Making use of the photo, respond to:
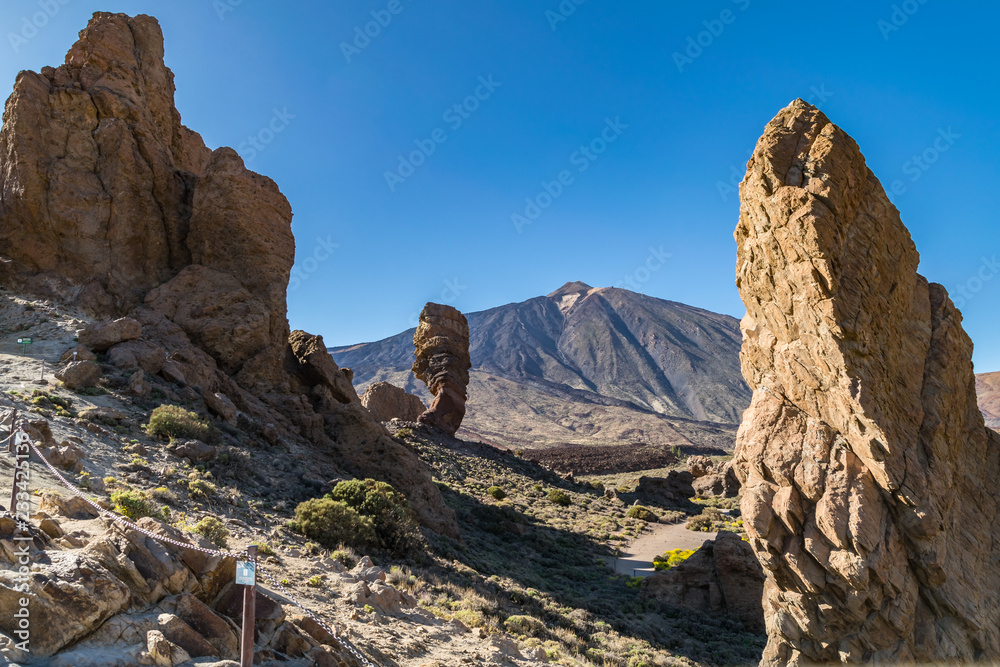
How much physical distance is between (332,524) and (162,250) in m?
14.8

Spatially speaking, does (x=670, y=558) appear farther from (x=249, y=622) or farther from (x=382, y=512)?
(x=249, y=622)

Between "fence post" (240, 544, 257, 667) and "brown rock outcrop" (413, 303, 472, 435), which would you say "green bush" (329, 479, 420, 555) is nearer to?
"fence post" (240, 544, 257, 667)

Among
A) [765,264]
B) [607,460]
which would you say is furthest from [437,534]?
[607,460]

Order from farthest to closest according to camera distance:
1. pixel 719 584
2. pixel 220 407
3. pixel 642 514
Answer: pixel 642 514
pixel 719 584
pixel 220 407

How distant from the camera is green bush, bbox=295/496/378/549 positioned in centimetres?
1310

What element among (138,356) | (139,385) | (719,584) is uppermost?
(138,356)

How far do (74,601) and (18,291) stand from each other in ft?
60.0

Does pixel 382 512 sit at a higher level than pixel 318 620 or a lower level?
higher

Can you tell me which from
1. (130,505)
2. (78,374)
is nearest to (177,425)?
(78,374)

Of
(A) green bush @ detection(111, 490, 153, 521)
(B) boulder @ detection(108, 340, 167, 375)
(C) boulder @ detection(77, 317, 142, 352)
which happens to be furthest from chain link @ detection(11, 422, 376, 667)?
(C) boulder @ detection(77, 317, 142, 352)

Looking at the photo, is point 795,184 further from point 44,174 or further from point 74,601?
point 44,174

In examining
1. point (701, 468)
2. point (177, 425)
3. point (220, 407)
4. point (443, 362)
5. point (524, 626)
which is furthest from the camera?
point (701, 468)

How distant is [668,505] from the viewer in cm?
4084

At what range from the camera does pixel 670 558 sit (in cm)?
2611
